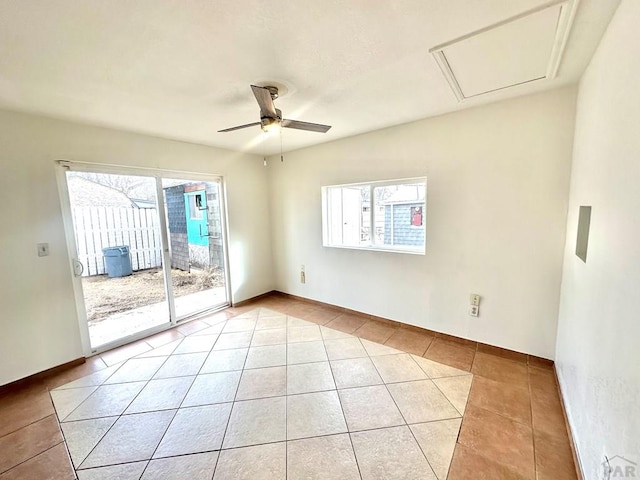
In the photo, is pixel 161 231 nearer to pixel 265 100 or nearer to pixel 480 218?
pixel 265 100

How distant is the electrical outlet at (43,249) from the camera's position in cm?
235

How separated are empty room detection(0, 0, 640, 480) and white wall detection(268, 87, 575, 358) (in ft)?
0.07

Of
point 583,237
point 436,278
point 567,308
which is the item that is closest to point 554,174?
point 583,237

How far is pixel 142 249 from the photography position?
3.13m

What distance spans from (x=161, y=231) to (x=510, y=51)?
359 cm

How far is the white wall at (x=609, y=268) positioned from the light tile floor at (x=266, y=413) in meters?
0.74

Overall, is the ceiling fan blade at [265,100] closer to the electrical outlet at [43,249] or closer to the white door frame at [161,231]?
the white door frame at [161,231]

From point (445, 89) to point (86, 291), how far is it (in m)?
3.79

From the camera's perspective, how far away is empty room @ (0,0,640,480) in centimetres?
127

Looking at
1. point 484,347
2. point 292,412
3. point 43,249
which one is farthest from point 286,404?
point 43,249

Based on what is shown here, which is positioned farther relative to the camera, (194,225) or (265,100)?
(194,225)

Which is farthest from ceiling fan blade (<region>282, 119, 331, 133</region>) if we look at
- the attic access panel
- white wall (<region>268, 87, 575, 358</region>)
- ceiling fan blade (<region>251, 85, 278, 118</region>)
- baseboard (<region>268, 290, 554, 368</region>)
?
baseboard (<region>268, 290, 554, 368</region>)

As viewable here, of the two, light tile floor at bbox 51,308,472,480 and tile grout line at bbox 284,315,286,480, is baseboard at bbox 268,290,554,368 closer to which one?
light tile floor at bbox 51,308,472,480

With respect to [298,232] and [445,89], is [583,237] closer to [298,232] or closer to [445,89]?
[445,89]
